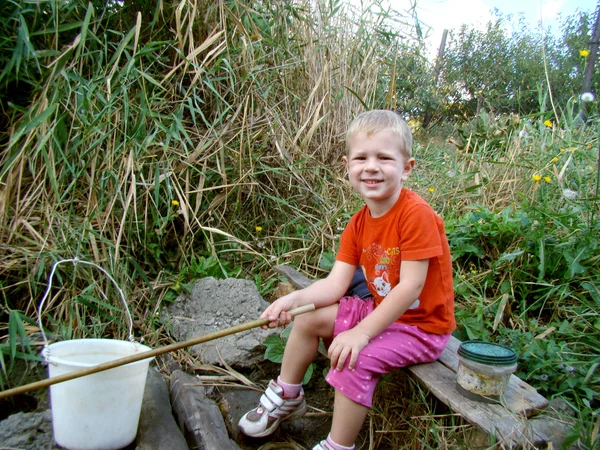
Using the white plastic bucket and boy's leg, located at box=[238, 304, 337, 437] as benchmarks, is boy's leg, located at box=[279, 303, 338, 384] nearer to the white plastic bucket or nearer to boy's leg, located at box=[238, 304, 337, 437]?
boy's leg, located at box=[238, 304, 337, 437]

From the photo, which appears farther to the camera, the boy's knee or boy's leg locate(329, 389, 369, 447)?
the boy's knee

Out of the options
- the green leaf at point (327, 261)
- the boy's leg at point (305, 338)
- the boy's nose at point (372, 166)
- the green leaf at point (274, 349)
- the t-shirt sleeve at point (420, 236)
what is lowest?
the green leaf at point (274, 349)

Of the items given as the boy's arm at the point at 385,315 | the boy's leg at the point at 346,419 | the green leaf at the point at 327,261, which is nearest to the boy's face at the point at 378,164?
the boy's arm at the point at 385,315

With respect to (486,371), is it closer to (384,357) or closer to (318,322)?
(384,357)

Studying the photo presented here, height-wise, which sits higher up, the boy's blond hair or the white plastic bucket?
the boy's blond hair

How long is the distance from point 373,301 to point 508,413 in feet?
1.88

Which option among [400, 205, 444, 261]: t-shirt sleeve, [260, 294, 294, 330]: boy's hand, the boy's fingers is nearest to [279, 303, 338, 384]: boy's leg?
[260, 294, 294, 330]: boy's hand

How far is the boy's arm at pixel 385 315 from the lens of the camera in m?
1.42

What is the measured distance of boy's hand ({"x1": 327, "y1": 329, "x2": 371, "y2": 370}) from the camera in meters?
1.40

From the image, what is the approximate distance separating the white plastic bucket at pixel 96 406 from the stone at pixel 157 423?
0.21ft

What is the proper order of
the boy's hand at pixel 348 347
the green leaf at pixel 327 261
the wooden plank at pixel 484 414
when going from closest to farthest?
1. the wooden plank at pixel 484 414
2. the boy's hand at pixel 348 347
3. the green leaf at pixel 327 261

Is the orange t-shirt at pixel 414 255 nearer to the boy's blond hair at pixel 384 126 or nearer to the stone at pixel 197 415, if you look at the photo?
the boy's blond hair at pixel 384 126

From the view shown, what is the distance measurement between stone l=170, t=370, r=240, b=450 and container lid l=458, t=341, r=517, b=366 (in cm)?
76

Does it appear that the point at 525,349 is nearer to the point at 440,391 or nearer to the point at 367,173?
the point at 440,391
